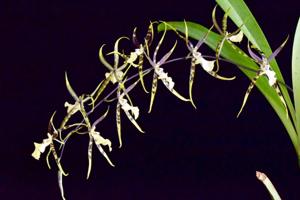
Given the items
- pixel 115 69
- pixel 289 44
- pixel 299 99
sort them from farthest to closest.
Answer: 1. pixel 289 44
2. pixel 299 99
3. pixel 115 69

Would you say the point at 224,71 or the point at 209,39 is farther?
the point at 224,71

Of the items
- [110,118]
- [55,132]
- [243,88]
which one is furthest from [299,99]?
[110,118]

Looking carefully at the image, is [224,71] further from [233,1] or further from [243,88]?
[233,1]

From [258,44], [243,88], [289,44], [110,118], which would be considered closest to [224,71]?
[243,88]

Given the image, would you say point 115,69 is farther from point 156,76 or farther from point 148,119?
point 148,119

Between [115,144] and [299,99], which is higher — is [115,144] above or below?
above

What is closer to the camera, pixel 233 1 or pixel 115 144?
pixel 233 1

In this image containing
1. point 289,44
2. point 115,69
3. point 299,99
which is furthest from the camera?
point 289,44

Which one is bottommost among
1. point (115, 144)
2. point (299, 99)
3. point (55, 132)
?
point (299, 99)

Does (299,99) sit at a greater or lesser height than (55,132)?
lesser
